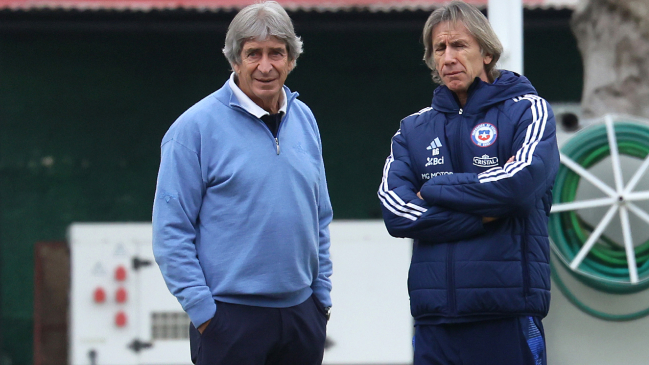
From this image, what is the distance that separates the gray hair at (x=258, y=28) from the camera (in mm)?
2453

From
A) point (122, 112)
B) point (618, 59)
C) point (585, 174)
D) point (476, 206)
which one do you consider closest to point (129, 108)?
point (122, 112)

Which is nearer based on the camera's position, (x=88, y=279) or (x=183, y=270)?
(x=183, y=270)

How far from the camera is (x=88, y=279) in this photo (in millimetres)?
4953

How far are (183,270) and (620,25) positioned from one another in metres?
3.21

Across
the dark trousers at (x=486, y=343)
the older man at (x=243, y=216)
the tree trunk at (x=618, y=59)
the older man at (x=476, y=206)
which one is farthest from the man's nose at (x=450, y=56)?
the tree trunk at (x=618, y=59)

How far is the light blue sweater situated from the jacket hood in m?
0.49

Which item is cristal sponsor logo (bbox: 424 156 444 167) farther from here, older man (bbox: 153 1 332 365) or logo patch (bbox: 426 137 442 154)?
older man (bbox: 153 1 332 365)

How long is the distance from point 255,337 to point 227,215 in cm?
35

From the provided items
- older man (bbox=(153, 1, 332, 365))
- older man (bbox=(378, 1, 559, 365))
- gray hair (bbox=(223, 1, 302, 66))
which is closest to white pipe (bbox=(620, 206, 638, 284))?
older man (bbox=(378, 1, 559, 365))

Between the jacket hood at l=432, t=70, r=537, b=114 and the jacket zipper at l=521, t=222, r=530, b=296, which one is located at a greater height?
the jacket hood at l=432, t=70, r=537, b=114

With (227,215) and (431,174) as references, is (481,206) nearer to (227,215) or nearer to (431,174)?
(431,174)

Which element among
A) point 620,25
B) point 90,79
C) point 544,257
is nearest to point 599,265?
point 544,257

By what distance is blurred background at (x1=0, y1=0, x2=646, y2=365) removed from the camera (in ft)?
20.6

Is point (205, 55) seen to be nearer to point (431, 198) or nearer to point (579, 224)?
point (579, 224)
